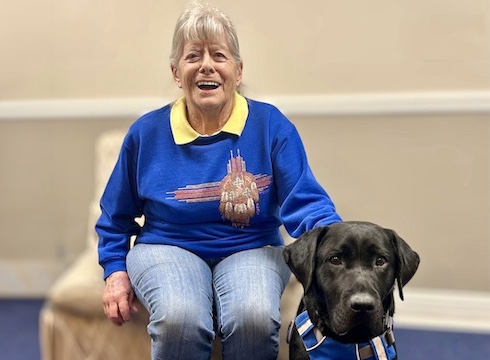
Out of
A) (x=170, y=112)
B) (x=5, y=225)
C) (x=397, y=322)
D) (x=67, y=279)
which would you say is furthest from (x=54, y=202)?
(x=397, y=322)

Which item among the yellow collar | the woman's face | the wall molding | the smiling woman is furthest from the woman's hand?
the wall molding

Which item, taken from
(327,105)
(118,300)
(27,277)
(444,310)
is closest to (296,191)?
(118,300)

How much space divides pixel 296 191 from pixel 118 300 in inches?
20.8

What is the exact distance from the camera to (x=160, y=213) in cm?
164

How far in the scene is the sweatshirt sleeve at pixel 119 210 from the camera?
1.65 metres

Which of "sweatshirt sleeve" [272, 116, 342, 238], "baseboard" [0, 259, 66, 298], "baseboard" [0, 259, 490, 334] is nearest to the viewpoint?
"sweatshirt sleeve" [272, 116, 342, 238]

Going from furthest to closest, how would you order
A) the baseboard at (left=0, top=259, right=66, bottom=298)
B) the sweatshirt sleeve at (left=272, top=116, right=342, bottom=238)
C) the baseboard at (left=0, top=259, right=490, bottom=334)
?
the baseboard at (left=0, top=259, right=66, bottom=298)
the baseboard at (left=0, top=259, right=490, bottom=334)
the sweatshirt sleeve at (left=272, top=116, right=342, bottom=238)

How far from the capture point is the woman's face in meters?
1.58

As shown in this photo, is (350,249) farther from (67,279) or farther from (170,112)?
(67,279)

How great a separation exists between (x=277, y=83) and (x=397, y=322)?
1.06 meters

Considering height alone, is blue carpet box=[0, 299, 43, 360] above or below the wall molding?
below

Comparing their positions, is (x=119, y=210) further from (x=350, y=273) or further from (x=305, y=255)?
(x=350, y=273)

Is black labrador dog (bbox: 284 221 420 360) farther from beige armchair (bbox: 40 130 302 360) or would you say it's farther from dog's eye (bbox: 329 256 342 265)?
beige armchair (bbox: 40 130 302 360)

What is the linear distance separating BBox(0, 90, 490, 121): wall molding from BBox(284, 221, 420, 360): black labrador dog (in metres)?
1.03
